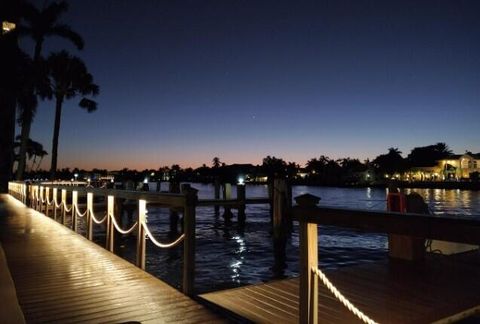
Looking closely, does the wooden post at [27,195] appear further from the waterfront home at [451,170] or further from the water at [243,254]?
the waterfront home at [451,170]

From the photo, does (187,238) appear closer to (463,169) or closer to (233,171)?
(463,169)

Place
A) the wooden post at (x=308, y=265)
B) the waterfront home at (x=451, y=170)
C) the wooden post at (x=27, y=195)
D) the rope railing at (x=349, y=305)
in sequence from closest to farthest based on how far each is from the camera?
the rope railing at (x=349, y=305)
the wooden post at (x=308, y=265)
the wooden post at (x=27, y=195)
the waterfront home at (x=451, y=170)

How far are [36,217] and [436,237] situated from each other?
46.8ft

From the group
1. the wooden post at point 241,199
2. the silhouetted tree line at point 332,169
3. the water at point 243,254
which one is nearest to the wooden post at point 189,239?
the water at point 243,254

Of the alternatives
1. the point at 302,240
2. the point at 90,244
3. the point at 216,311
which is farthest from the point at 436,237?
the point at 90,244

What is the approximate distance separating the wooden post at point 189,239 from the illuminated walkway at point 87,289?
0.16 m

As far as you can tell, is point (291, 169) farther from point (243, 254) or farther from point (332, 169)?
point (243, 254)

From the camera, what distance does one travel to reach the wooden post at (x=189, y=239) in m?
4.98

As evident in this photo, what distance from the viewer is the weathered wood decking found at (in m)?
4.70

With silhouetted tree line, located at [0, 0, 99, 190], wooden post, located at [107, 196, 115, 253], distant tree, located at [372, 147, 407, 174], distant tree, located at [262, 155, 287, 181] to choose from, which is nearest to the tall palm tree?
silhouetted tree line, located at [0, 0, 99, 190]

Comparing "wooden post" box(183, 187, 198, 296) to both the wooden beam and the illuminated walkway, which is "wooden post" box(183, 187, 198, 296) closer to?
the illuminated walkway

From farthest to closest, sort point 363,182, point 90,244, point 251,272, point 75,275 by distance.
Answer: point 363,182
point 251,272
point 90,244
point 75,275

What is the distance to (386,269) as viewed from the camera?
684 cm

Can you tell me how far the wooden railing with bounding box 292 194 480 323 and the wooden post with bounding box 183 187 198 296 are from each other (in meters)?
2.06
